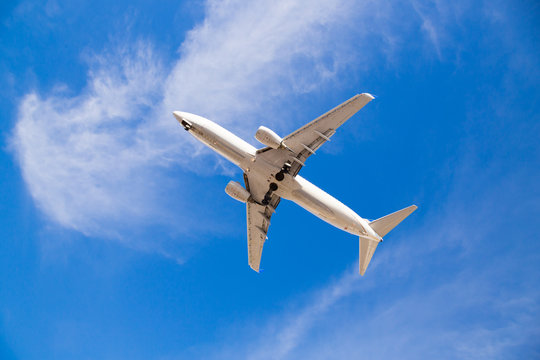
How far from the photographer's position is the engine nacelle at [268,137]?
33.4m

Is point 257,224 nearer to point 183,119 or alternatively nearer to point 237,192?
point 237,192

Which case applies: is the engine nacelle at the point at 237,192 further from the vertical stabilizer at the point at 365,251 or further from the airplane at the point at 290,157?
the vertical stabilizer at the point at 365,251

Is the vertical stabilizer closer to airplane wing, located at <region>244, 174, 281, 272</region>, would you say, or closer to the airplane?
the airplane

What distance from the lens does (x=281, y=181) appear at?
118 ft

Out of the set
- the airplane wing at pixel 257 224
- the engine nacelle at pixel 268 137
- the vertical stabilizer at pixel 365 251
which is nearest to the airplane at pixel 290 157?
the engine nacelle at pixel 268 137

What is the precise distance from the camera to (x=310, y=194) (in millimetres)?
35375

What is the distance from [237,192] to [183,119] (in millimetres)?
10717

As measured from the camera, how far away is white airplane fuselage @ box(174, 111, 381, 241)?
1383 inches

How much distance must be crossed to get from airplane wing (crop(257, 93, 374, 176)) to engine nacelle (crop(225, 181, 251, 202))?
18.1 ft

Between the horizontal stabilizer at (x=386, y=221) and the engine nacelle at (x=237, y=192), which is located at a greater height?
the engine nacelle at (x=237, y=192)

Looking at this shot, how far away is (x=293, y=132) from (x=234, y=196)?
1077 cm

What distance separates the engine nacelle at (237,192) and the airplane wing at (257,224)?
1.44 m

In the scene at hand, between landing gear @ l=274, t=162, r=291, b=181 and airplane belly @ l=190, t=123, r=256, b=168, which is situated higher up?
airplane belly @ l=190, t=123, r=256, b=168

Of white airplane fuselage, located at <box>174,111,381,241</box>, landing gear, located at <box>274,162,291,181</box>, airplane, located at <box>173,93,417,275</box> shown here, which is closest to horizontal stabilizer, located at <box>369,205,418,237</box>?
airplane, located at <box>173,93,417,275</box>
